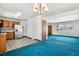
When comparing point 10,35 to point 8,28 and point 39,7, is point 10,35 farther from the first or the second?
point 39,7

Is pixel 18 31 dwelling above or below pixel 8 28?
below

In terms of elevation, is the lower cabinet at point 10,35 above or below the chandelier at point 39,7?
below

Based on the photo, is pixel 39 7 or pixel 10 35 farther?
pixel 10 35

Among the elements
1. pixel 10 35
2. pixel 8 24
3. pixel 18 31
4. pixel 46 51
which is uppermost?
pixel 8 24

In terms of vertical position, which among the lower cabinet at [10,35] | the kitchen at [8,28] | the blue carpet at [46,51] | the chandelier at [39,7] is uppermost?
the chandelier at [39,7]

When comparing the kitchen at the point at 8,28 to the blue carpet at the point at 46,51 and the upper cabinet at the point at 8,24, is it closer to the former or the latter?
the upper cabinet at the point at 8,24

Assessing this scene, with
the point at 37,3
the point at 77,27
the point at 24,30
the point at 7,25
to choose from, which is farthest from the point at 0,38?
the point at 77,27

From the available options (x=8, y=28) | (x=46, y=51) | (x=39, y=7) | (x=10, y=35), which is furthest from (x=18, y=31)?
(x=39, y=7)

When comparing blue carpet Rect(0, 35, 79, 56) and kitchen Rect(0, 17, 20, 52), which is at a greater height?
kitchen Rect(0, 17, 20, 52)

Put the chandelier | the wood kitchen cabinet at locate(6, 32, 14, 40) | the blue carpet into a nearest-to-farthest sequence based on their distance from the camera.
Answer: the chandelier < the blue carpet < the wood kitchen cabinet at locate(6, 32, 14, 40)

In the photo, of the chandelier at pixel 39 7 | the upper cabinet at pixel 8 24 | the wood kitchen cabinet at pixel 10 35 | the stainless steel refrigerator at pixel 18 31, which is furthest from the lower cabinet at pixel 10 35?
the chandelier at pixel 39 7

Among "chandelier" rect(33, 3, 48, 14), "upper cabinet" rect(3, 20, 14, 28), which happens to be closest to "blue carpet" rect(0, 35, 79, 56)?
"chandelier" rect(33, 3, 48, 14)

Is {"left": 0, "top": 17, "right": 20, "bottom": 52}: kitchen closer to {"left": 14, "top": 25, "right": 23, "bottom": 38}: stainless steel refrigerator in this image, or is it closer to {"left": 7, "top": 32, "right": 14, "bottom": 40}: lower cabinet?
{"left": 7, "top": 32, "right": 14, "bottom": 40}: lower cabinet

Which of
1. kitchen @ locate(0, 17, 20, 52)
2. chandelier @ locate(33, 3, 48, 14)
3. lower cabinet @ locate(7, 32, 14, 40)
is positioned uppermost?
chandelier @ locate(33, 3, 48, 14)
